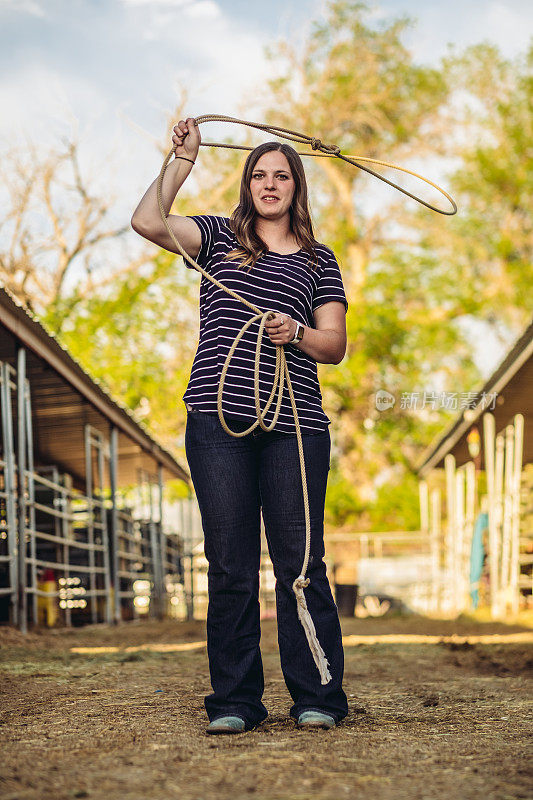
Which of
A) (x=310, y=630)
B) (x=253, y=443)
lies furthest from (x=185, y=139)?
(x=310, y=630)

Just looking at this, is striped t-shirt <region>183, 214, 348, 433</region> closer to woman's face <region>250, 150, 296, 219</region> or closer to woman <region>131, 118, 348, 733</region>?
woman <region>131, 118, 348, 733</region>

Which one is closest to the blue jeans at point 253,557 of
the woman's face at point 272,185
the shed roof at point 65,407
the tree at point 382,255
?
the woman's face at point 272,185

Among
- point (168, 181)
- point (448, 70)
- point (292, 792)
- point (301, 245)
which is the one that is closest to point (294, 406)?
point (301, 245)

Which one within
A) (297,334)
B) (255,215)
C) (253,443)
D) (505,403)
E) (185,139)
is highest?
(185,139)

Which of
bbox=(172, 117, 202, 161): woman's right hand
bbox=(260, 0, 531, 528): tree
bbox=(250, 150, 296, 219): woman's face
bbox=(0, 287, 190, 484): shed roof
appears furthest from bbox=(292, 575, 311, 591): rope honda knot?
bbox=(260, 0, 531, 528): tree

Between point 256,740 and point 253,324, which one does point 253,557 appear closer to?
point 256,740

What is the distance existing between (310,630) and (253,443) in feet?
1.71

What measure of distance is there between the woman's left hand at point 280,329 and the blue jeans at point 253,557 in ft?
0.82

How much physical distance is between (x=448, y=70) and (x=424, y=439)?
1075 cm

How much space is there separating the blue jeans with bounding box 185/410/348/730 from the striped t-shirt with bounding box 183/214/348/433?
0.06 meters

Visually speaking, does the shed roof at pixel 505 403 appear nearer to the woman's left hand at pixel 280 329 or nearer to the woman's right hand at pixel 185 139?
the woman's right hand at pixel 185 139

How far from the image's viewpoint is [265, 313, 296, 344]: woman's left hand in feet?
8.48

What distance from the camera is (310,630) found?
258 centimetres

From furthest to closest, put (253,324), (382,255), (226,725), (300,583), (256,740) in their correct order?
(382,255) → (253,324) → (300,583) → (226,725) → (256,740)
